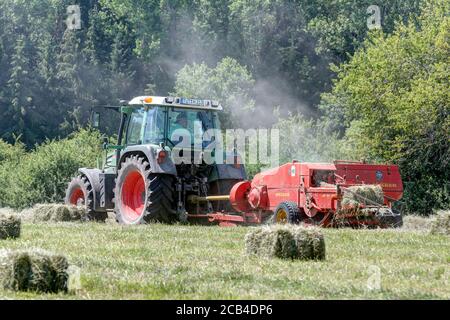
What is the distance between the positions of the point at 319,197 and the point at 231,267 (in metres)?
6.91

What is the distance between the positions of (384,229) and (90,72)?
166 feet

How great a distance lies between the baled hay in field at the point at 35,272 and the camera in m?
7.66

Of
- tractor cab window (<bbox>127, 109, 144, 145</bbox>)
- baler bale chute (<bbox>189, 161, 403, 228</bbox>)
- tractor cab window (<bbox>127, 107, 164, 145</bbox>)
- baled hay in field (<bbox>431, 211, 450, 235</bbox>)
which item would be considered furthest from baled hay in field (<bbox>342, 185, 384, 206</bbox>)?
tractor cab window (<bbox>127, 109, 144, 145</bbox>)

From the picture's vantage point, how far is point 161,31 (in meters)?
67.3

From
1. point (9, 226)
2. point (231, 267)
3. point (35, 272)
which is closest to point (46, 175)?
point (9, 226)

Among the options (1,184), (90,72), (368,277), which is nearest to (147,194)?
(368,277)

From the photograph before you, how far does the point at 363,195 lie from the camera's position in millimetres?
16156

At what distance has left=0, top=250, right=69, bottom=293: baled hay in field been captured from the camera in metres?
7.66

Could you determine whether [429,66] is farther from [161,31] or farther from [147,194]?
[161,31]

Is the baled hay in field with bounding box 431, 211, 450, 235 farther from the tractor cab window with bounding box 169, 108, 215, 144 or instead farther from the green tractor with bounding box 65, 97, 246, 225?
the tractor cab window with bounding box 169, 108, 215, 144

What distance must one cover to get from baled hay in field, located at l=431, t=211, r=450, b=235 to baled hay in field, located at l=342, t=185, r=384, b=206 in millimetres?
1364

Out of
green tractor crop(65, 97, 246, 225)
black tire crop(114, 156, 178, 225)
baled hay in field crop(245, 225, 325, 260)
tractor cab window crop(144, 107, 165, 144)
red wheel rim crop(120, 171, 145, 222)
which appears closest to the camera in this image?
baled hay in field crop(245, 225, 325, 260)

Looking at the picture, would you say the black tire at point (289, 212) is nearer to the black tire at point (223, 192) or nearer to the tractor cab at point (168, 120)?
the black tire at point (223, 192)
